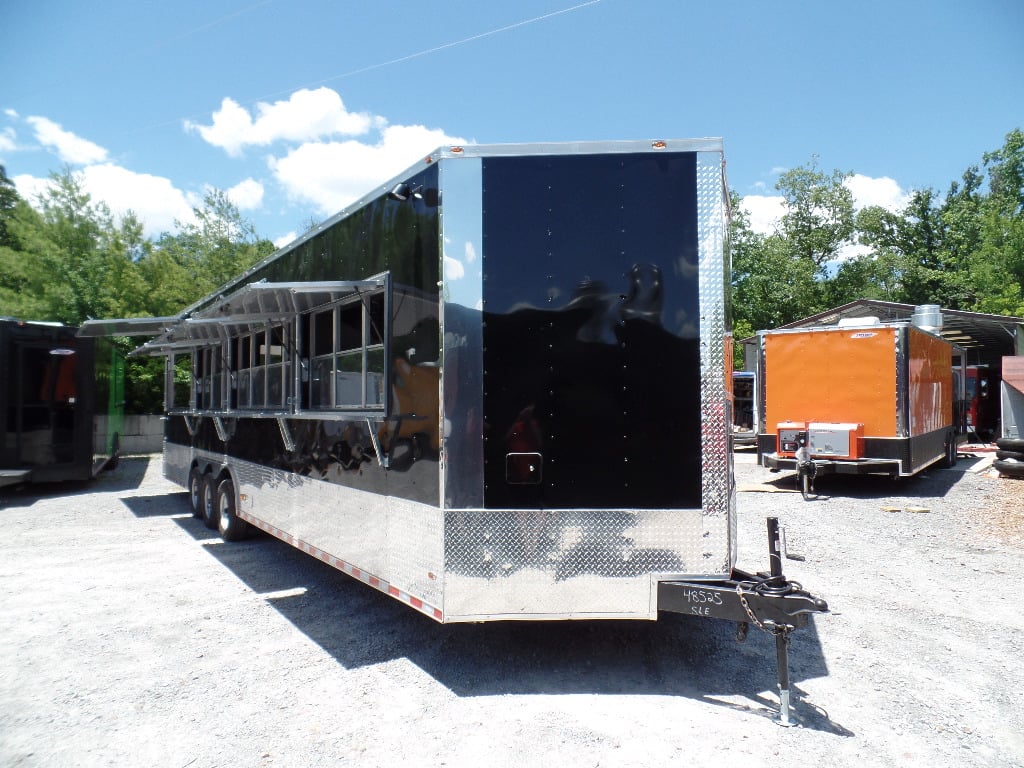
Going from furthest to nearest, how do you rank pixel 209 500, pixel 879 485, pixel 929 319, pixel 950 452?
pixel 929 319 < pixel 950 452 < pixel 879 485 < pixel 209 500

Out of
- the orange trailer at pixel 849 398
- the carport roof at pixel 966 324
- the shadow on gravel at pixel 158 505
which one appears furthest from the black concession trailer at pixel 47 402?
the carport roof at pixel 966 324

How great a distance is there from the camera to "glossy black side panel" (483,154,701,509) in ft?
12.8

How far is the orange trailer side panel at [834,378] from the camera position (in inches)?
401

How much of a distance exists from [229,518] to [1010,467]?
1331 cm

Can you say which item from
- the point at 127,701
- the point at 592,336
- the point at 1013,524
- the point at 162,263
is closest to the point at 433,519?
the point at 592,336

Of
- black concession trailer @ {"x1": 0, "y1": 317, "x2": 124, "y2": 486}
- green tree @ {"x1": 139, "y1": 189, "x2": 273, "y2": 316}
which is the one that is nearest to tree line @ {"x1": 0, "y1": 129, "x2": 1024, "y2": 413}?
green tree @ {"x1": 139, "y1": 189, "x2": 273, "y2": 316}

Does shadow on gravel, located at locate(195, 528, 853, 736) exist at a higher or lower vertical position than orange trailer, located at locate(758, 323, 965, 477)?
lower

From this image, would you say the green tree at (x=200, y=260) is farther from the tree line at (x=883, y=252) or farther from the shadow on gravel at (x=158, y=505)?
the tree line at (x=883, y=252)

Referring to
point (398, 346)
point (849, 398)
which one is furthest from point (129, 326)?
→ point (849, 398)

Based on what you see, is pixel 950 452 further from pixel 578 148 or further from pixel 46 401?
pixel 46 401

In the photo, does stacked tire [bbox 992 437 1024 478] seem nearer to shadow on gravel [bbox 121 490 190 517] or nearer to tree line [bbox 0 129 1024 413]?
tree line [bbox 0 129 1024 413]

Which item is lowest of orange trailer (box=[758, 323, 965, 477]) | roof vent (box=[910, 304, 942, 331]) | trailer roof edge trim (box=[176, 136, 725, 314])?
orange trailer (box=[758, 323, 965, 477])

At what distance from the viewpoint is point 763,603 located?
358 centimetres

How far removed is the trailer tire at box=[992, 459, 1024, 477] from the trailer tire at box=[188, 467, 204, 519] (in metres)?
13.7
